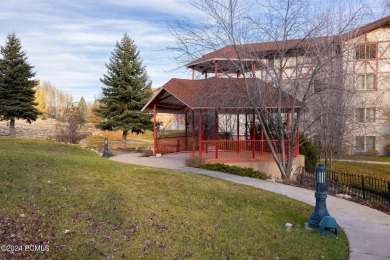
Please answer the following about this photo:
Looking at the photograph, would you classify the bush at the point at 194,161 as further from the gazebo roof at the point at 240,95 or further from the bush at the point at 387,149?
the bush at the point at 387,149

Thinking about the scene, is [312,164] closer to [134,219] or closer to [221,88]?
[221,88]

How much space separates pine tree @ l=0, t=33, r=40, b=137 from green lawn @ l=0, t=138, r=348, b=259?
79.9ft

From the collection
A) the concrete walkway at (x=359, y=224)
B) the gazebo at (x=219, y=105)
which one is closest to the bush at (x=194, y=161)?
the gazebo at (x=219, y=105)

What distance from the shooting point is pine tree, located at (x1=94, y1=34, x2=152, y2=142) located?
26875 mm

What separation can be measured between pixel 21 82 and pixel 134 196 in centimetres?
2816

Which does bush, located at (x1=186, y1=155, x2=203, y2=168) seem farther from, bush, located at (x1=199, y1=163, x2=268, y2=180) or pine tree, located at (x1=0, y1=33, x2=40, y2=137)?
pine tree, located at (x1=0, y1=33, x2=40, y2=137)

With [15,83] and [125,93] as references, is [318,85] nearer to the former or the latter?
[125,93]

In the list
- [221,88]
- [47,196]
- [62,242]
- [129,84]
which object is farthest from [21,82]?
[62,242]

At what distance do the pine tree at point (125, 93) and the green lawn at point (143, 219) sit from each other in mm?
18370

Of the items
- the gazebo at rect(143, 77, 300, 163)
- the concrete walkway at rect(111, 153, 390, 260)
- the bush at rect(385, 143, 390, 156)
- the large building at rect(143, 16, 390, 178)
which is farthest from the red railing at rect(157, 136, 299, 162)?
the bush at rect(385, 143, 390, 156)

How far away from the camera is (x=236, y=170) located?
13422mm

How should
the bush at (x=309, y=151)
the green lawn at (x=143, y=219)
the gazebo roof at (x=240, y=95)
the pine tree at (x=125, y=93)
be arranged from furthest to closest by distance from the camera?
the pine tree at (x=125, y=93) → the bush at (x=309, y=151) → the gazebo roof at (x=240, y=95) → the green lawn at (x=143, y=219)

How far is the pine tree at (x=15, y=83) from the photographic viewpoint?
29797 mm

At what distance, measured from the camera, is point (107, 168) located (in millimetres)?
9758
